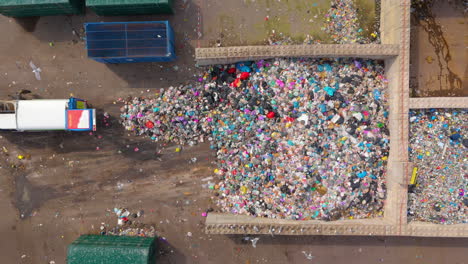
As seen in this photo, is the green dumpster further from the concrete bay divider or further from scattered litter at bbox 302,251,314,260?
scattered litter at bbox 302,251,314,260

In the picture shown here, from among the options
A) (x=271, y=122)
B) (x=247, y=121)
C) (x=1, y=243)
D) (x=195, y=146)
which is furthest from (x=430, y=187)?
(x=1, y=243)

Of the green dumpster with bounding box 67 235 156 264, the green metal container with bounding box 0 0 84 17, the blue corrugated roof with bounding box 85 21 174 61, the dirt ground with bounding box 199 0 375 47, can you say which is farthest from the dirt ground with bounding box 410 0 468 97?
the green metal container with bounding box 0 0 84 17

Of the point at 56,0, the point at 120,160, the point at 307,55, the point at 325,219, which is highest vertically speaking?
the point at 56,0

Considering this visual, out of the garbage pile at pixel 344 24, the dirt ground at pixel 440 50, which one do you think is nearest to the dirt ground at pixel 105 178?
the garbage pile at pixel 344 24

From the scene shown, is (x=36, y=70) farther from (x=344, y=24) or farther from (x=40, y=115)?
(x=344, y=24)

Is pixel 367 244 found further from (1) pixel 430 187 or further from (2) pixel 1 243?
(2) pixel 1 243

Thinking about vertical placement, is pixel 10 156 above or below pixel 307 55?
below

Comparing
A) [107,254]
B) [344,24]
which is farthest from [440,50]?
[107,254]
